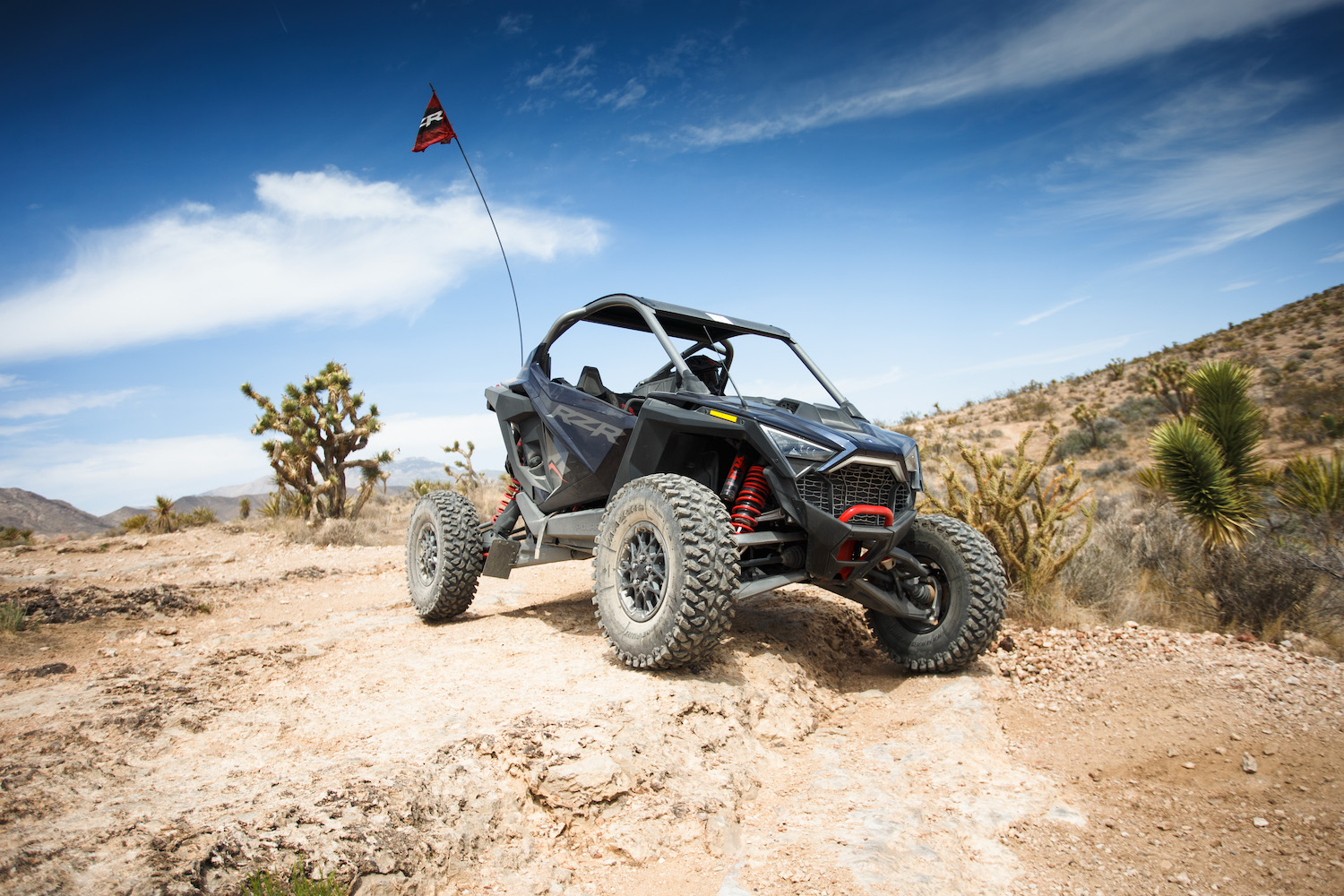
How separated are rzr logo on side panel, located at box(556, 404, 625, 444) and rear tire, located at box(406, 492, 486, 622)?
1.43 meters

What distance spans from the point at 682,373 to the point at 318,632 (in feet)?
13.1

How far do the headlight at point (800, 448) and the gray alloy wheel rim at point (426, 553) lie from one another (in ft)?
11.7

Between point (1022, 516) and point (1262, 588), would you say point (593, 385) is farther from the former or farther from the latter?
point (1262, 588)

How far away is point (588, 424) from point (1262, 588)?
19.3 ft

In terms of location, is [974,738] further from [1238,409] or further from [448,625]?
[1238,409]

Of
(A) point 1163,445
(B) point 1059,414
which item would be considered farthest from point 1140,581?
(B) point 1059,414

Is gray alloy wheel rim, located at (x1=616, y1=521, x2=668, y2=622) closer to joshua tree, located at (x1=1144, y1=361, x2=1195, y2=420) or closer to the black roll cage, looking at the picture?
the black roll cage

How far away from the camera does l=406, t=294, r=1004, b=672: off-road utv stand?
3.75m

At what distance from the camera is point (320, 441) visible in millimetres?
16484

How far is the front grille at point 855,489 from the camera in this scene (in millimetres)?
3826

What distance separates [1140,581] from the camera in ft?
22.4

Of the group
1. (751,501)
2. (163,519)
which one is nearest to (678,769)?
(751,501)

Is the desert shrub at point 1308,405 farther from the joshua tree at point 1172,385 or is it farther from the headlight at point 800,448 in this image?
the headlight at point 800,448

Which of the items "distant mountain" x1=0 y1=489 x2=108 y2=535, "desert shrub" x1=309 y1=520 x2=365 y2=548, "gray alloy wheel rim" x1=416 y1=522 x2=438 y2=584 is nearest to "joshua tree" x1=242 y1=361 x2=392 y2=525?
"desert shrub" x1=309 y1=520 x2=365 y2=548
